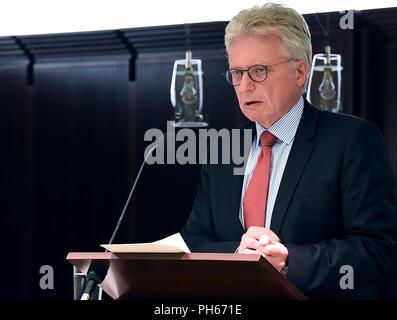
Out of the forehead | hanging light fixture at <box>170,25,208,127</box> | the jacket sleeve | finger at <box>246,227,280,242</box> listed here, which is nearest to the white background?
hanging light fixture at <box>170,25,208,127</box>

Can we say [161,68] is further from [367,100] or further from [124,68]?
[367,100]

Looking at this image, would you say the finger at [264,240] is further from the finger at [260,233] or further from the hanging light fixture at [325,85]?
the hanging light fixture at [325,85]

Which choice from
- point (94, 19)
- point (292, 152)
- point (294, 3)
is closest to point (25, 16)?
point (94, 19)

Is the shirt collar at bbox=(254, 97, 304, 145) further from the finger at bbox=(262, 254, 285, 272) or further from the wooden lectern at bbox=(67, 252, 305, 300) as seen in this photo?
the wooden lectern at bbox=(67, 252, 305, 300)

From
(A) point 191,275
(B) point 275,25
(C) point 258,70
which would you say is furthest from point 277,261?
(B) point 275,25

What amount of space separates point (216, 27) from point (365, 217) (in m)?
3.56

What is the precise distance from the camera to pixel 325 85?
169 inches

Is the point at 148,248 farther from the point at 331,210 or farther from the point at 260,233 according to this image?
the point at 331,210

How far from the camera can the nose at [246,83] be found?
246 centimetres

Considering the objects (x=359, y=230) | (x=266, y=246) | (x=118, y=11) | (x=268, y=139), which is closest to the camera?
(x=266, y=246)

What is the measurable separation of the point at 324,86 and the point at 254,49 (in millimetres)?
1854

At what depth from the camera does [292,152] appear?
2488mm

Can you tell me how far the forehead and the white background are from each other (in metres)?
2.28

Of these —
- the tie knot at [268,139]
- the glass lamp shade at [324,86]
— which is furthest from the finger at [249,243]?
the glass lamp shade at [324,86]
